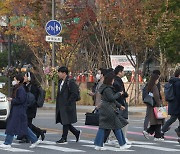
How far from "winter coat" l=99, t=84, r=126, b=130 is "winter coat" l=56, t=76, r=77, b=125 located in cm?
173

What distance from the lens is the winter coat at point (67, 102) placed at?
17.9m

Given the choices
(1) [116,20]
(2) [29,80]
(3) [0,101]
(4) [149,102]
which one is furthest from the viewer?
(1) [116,20]

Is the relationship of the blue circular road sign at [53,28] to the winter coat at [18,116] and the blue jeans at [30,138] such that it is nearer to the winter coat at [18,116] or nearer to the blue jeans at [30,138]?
the blue jeans at [30,138]

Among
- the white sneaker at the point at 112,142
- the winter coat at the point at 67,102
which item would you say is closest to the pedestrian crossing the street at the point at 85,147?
the white sneaker at the point at 112,142

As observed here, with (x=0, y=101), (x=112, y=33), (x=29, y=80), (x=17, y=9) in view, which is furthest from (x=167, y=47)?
(x=29, y=80)

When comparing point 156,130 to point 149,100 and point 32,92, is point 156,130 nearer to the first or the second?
point 149,100

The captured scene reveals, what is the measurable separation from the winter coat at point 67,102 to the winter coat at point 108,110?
1728 mm

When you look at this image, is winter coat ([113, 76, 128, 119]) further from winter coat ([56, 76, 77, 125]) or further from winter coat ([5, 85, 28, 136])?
winter coat ([5, 85, 28, 136])

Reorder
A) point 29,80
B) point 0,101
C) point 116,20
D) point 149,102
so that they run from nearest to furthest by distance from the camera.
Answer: point 29,80, point 149,102, point 0,101, point 116,20

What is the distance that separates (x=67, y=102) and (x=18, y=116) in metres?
1.82

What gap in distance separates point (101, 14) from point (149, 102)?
18270mm

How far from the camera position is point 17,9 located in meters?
43.7

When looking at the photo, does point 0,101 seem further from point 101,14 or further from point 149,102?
point 101,14

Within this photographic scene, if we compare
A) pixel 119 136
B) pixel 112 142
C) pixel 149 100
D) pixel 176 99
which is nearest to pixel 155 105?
pixel 149 100
